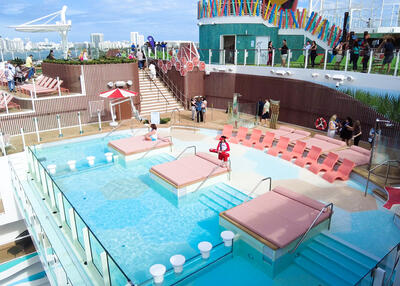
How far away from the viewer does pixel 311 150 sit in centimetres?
1254

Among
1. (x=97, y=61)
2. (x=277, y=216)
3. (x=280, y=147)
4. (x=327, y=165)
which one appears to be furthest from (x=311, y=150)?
(x=97, y=61)

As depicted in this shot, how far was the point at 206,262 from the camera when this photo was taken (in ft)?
22.1

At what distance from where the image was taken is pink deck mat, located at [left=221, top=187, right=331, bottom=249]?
Answer: 7.32m

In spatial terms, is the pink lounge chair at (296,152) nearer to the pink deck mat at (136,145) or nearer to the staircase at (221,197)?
the staircase at (221,197)

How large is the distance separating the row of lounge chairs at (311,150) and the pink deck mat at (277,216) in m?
3.13

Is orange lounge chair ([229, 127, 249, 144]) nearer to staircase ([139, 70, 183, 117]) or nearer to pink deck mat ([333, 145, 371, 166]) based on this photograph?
pink deck mat ([333, 145, 371, 166])

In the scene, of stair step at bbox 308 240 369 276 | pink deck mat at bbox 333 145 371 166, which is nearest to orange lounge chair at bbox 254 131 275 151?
pink deck mat at bbox 333 145 371 166

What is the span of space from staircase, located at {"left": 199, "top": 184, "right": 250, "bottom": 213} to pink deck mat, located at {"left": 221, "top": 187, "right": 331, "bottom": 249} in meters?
0.90

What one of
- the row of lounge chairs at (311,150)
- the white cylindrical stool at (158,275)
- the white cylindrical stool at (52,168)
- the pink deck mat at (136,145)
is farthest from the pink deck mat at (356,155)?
the white cylindrical stool at (52,168)

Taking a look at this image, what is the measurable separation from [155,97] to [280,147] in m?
11.4

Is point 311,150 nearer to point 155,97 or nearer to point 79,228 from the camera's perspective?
point 79,228

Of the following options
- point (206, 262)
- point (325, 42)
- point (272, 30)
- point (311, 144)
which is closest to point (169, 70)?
point (272, 30)

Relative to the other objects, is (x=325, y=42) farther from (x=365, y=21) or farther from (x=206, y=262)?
(x=206, y=262)

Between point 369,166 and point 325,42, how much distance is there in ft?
43.2
